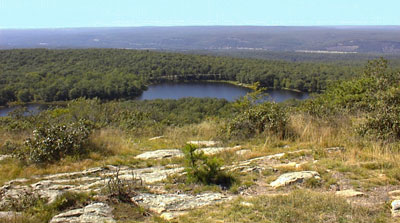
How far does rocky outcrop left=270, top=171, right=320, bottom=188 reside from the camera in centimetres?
382

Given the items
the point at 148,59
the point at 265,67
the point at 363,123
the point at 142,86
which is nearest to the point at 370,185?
the point at 363,123

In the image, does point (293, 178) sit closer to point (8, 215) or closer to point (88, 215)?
point (88, 215)

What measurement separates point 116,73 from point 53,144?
77.9 meters

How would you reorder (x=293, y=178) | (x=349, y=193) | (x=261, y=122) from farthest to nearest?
(x=261, y=122) → (x=293, y=178) → (x=349, y=193)

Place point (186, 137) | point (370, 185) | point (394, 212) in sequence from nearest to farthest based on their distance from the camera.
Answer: point (394, 212), point (370, 185), point (186, 137)

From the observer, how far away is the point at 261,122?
6355mm

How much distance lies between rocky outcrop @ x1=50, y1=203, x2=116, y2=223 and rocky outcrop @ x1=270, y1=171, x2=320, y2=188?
202cm

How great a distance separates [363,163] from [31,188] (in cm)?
451

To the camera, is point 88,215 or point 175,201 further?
point 175,201

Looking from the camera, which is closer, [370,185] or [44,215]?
[44,215]

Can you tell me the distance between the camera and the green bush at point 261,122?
20.1ft

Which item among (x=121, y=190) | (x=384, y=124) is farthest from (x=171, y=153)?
(x=384, y=124)

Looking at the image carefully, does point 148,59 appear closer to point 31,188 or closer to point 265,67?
point 265,67

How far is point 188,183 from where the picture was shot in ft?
13.2
